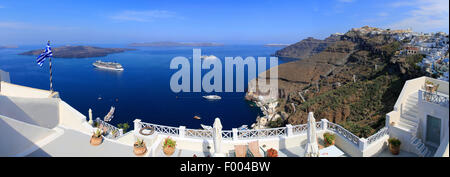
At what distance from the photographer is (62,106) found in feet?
23.1

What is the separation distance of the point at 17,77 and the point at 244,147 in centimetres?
7539

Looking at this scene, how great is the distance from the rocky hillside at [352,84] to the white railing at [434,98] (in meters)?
2.72

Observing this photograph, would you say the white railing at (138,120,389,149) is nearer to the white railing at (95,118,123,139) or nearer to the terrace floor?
the terrace floor

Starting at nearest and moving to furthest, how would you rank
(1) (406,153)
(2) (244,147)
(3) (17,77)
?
(2) (244,147) → (1) (406,153) → (3) (17,77)

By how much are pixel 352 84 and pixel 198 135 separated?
29730mm

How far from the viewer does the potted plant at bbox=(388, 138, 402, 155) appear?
20.1 ft

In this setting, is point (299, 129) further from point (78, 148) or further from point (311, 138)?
point (78, 148)

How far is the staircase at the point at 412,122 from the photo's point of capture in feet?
19.4

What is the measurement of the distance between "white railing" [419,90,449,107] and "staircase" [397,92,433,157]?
0.54 m

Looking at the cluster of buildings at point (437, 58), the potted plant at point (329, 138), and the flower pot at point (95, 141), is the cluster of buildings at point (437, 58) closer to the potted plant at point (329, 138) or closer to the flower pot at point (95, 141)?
the potted plant at point (329, 138)

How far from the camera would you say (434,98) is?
20.1 feet

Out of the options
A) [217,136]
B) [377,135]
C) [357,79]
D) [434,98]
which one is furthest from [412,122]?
[357,79]
